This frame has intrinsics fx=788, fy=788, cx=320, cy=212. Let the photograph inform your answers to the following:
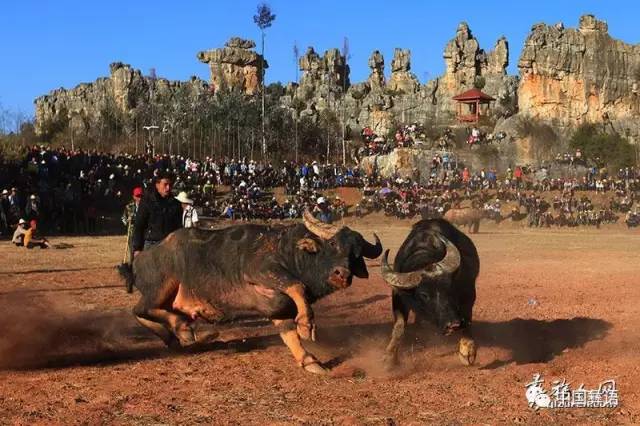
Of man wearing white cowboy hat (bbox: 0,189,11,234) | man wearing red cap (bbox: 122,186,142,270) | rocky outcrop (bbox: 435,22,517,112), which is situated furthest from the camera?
rocky outcrop (bbox: 435,22,517,112)

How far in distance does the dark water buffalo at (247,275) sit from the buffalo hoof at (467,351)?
1268mm

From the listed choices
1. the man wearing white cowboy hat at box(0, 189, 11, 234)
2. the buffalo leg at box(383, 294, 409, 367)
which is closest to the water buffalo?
the man wearing white cowboy hat at box(0, 189, 11, 234)

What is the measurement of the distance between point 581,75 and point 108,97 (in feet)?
170

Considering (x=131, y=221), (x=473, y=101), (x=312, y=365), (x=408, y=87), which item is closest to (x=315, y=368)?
(x=312, y=365)

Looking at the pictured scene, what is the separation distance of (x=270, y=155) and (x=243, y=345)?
62732 mm

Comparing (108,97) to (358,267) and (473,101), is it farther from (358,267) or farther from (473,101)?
(358,267)

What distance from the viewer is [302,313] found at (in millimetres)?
7594

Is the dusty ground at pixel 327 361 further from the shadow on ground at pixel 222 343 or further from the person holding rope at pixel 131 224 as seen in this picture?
the person holding rope at pixel 131 224

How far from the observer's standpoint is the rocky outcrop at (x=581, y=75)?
250ft

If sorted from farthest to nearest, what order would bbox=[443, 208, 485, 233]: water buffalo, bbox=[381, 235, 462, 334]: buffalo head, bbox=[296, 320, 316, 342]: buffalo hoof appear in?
bbox=[443, 208, 485, 233]: water buffalo, bbox=[381, 235, 462, 334]: buffalo head, bbox=[296, 320, 316, 342]: buffalo hoof

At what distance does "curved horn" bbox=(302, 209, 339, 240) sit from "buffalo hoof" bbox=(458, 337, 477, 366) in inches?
69.4

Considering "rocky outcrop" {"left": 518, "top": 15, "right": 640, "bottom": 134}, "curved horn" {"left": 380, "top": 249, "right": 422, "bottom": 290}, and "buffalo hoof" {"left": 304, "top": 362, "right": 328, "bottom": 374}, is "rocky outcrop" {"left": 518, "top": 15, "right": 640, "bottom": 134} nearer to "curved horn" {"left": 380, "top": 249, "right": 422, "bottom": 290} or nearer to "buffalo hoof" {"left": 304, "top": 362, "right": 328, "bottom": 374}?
"curved horn" {"left": 380, "top": 249, "right": 422, "bottom": 290}

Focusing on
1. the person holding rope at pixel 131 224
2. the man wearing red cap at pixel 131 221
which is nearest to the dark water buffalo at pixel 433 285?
the person holding rope at pixel 131 224

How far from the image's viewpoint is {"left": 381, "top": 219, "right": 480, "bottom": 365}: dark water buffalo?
308 inches
